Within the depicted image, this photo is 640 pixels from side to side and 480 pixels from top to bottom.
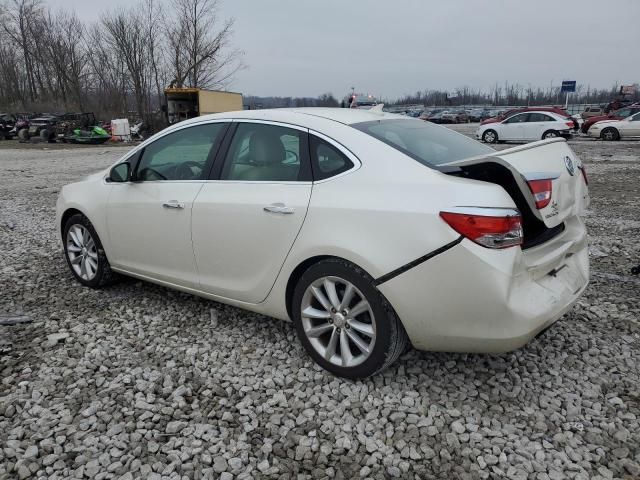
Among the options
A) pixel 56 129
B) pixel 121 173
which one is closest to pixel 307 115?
pixel 121 173

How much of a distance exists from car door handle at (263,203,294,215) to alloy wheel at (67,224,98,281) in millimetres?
2105

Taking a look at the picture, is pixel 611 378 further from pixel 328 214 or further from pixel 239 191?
pixel 239 191

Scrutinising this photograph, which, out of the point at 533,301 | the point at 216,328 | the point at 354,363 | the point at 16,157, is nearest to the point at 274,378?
the point at 354,363

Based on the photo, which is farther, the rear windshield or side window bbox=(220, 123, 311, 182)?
side window bbox=(220, 123, 311, 182)

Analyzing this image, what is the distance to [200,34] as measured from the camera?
117 ft

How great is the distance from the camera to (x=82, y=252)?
14.7ft

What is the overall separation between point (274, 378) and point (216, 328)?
850 mm

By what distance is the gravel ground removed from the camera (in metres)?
2.32

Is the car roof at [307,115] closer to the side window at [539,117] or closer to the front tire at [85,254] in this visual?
the front tire at [85,254]

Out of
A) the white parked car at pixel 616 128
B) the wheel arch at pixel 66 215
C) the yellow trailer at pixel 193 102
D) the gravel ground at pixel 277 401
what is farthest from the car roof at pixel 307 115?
the white parked car at pixel 616 128

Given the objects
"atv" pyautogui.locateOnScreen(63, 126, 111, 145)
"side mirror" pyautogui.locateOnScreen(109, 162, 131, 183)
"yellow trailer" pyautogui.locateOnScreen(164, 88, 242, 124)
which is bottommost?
"atv" pyautogui.locateOnScreen(63, 126, 111, 145)

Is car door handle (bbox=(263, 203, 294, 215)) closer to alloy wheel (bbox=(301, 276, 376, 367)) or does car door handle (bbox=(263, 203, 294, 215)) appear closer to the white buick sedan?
the white buick sedan

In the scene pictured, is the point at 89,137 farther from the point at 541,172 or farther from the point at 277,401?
the point at 541,172

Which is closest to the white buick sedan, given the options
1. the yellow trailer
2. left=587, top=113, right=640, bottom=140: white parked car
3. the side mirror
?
the side mirror
